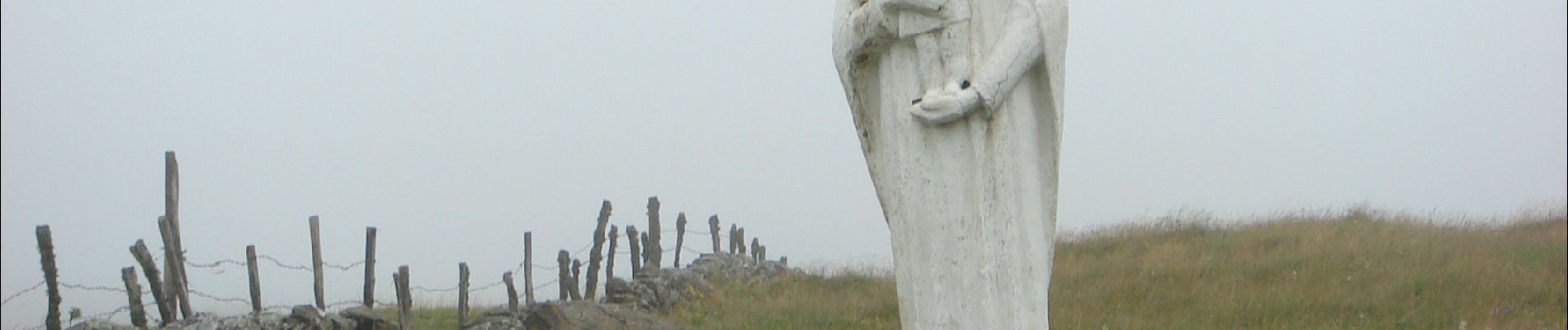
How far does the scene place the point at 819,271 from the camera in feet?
52.0

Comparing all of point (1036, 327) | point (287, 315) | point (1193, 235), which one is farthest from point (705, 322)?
point (1036, 327)

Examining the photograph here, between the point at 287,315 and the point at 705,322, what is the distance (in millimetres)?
3344

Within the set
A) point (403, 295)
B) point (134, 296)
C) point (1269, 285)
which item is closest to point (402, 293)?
point (403, 295)

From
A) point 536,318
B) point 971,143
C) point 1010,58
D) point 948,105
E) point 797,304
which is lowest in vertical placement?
point 797,304

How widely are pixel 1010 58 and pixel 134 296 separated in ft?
26.4

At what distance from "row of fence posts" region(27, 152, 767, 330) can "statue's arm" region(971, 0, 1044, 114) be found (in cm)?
736

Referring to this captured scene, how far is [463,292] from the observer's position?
13.3 m

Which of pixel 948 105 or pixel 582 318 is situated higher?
pixel 948 105

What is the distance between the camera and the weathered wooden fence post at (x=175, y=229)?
1130 cm

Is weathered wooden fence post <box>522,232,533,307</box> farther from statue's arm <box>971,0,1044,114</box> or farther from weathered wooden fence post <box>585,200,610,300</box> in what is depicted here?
statue's arm <box>971,0,1044,114</box>

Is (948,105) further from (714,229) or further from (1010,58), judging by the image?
(714,229)

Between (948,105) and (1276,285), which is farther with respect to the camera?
(1276,285)

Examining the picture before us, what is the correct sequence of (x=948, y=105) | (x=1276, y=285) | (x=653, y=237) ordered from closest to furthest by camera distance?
(x=948, y=105)
(x=1276, y=285)
(x=653, y=237)

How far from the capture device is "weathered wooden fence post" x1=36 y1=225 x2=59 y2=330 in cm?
1030
